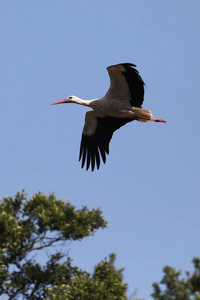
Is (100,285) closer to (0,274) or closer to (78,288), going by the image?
(78,288)

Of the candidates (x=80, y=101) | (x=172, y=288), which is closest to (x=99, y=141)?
(x=80, y=101)

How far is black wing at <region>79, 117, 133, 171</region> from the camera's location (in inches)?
565

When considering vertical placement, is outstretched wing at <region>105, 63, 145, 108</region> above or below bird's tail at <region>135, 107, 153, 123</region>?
above

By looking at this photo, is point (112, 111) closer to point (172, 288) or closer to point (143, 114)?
point (143, 114)

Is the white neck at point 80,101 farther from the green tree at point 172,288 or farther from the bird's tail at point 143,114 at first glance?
the green tree at point 172,288

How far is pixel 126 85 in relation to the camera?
13102 millimetres

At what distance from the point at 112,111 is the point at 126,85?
0.63m

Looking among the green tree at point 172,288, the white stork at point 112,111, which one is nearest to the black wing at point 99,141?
the white stork at point 112,111

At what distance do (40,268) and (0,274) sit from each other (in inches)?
29.1

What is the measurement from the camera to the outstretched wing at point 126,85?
12631 mm

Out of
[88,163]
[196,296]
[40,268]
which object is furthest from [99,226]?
[196,296]

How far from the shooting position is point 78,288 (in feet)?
35.1

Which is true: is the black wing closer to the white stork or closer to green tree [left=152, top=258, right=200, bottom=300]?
the white stork

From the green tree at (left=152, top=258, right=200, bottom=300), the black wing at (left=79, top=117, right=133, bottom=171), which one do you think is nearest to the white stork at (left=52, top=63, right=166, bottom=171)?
the black wing at (left=79, top=117, right=133, bottom=171)
